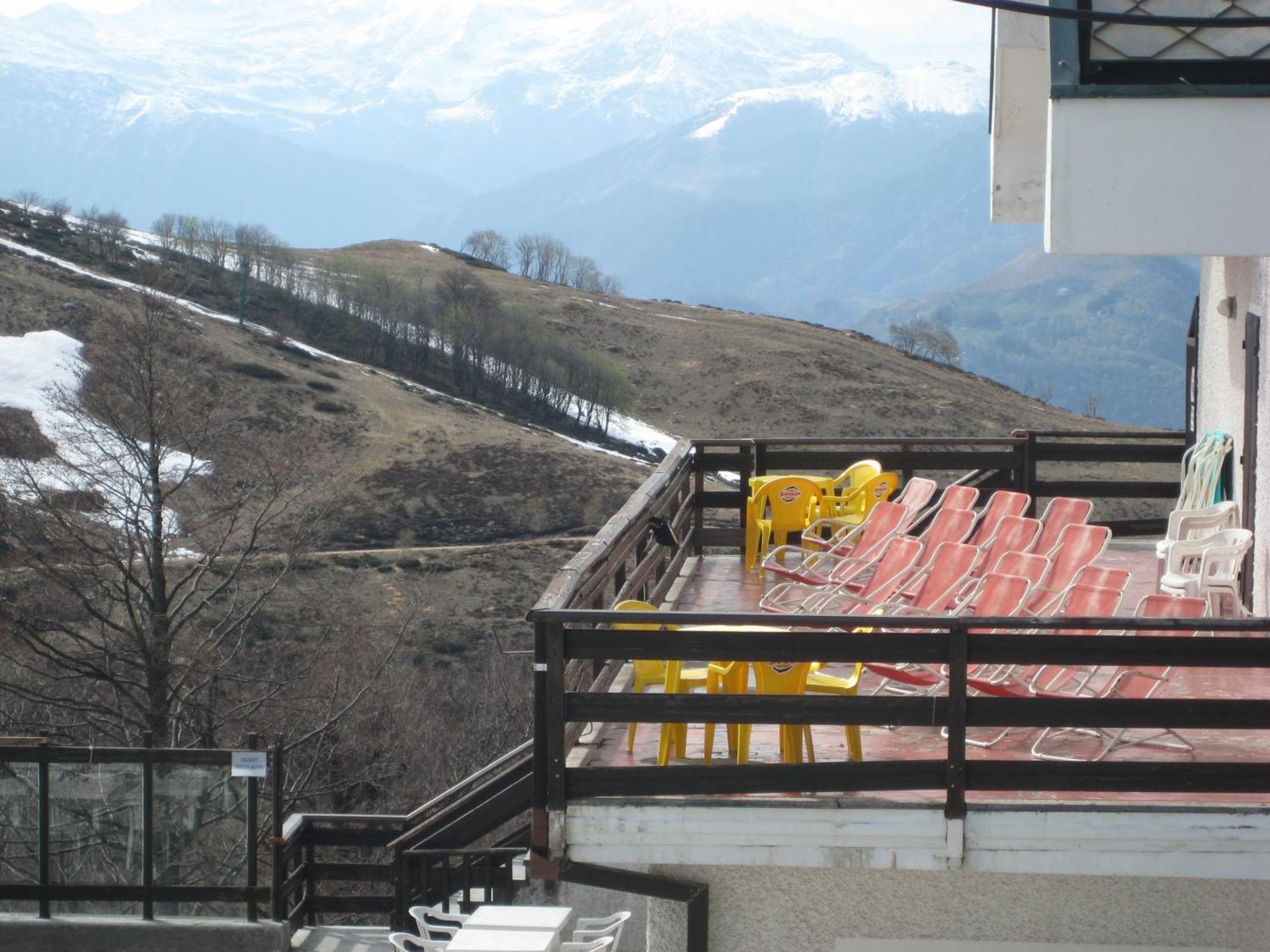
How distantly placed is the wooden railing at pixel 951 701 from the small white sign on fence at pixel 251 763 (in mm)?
6296

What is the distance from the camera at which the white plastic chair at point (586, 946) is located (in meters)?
5.22

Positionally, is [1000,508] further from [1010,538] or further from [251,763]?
[251,763]

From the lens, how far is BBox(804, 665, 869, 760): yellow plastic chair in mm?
5656

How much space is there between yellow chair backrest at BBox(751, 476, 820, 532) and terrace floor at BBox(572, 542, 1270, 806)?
3.36 metres

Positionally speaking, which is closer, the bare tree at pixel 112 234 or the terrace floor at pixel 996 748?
the terrace floor at pixel 996 748

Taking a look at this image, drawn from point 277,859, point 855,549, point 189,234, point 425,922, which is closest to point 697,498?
point 855,549

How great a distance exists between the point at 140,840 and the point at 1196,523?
8.35m

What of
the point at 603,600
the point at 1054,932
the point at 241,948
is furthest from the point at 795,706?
the point at 241,948

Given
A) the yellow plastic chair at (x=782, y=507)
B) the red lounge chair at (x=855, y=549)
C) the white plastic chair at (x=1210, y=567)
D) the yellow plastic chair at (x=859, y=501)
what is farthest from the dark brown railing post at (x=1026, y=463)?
the white plastic chair at (x=1210, y=567)

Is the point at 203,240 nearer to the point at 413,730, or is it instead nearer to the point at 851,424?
the point at 851,424

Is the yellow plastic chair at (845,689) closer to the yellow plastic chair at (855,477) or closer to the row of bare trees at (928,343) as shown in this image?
the yellow plastic chair at (855,477)

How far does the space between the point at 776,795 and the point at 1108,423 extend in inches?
3997

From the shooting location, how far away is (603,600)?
6.99 m

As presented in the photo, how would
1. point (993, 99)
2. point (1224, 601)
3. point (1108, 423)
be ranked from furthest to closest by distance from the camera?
point (1108, 423)
point (993, 99)
point (1224, 601)
